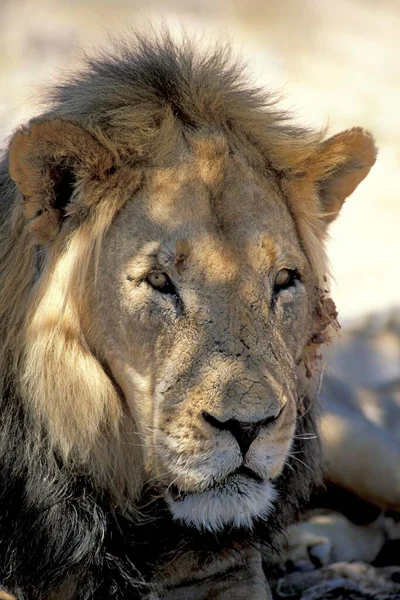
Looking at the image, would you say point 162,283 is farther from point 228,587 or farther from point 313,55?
point 313,55

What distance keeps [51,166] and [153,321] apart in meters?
0.52

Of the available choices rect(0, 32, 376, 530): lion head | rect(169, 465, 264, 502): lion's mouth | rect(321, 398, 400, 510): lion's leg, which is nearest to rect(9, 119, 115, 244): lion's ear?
rect(0, 32, 376, 530): lion head

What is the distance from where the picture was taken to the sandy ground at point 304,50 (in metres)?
8.49

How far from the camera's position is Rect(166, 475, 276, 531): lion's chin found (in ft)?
9.51

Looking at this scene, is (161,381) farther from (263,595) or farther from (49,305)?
(263,595)

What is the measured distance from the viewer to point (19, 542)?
10.7ft

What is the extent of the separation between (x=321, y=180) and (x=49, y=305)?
1025mm

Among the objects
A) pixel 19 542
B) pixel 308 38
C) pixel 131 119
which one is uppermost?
pixel 308 38

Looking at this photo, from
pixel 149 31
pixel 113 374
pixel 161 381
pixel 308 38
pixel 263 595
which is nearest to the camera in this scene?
pixel 161 381

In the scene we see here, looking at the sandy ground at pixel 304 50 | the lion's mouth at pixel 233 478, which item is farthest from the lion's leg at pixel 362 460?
the sandy ground at pixel 304 50

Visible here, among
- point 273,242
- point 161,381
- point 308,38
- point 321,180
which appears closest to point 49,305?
point 161,381

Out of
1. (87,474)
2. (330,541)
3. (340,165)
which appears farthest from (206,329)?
(330,541)

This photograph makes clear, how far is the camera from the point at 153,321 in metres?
3.04

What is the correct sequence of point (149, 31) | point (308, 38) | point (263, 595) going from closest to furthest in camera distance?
point (263, 595) → point (149, 31) → point (308, 38)
